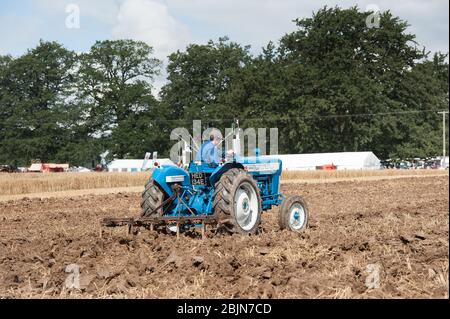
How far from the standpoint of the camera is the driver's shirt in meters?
10.8

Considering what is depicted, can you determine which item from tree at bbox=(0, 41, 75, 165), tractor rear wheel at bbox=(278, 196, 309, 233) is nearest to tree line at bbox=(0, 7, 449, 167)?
tree at bbox=(0, 41, 75, 165)

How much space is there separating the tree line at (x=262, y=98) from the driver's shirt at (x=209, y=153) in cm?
4941

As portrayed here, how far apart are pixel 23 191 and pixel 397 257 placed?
27.7 m

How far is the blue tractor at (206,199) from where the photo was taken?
10250 millimetres

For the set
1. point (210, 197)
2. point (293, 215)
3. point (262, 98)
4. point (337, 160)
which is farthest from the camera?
point (262, 98)

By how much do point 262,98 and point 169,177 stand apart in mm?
53148

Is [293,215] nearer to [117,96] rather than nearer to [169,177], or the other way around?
[169,177]

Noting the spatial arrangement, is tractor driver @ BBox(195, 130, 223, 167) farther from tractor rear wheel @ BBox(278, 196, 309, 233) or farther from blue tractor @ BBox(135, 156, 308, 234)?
tractor rear wheel @ BBox(278, 196, 309, 233)

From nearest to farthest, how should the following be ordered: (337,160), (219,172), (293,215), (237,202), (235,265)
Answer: (235,265) < (237,202) < (219,172) < (293,215) < (337,160)

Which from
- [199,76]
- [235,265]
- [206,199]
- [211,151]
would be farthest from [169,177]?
[199,76]

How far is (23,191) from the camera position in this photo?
3231cm

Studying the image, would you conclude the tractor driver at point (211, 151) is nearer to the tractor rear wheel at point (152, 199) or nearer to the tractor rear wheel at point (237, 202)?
the tractor rear wheel at point (237, 202)

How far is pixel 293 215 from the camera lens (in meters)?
11.7
